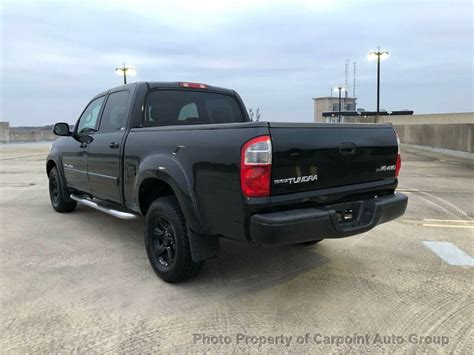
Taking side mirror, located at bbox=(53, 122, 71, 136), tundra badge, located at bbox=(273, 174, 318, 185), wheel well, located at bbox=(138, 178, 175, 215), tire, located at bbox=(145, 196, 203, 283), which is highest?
side mirror, located at bbox=(53, 122, 71, 136)

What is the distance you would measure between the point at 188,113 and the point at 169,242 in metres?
1.73

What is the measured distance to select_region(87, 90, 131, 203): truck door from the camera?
464 cm

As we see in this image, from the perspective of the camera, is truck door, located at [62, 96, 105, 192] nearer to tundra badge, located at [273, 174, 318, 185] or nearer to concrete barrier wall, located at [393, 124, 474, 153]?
tundra badge, located at [273, 174, 318, 185]

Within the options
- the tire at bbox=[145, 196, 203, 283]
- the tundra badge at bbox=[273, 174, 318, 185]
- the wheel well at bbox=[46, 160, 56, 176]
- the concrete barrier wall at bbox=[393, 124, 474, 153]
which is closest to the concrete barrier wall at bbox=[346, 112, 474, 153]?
the concrete barrier wall at bbox=[393, 124, 474, 153]

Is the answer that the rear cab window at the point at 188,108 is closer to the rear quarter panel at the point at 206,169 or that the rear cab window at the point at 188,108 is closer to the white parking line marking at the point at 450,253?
the rear quarter panel at the point at 206,169

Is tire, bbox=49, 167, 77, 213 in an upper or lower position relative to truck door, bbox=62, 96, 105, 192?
lower

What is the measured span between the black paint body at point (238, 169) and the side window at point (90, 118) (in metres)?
1.31

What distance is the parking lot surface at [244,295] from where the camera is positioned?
295cm

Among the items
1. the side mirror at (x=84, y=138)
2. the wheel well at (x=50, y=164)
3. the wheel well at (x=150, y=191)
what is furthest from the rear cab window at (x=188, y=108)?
the wheel well at (x=50, y=164)

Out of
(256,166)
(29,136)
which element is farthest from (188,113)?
(29,136)

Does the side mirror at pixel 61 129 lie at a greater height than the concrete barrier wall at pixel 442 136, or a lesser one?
greater

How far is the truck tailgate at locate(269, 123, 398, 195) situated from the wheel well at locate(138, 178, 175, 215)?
1.28 metres

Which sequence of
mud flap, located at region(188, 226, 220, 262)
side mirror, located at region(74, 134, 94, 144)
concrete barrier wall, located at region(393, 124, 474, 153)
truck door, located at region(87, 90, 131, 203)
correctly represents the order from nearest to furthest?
1. mud flap, located at region(188, 226, 220, 262)
2. truck door, located at region(87, 90, 131, 203)
3. side mirror, located at region(74, 134, 94, 144)
4. concrete barrier wall, located at region(393, 124, 474, 153)

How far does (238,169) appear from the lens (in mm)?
3053
